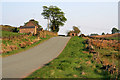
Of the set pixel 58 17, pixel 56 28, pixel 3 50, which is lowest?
pixel 3 50

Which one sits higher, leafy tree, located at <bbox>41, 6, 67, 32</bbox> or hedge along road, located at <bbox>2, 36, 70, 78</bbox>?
leafy tree, located at <bbox>41, 6, 67, 32</bbox>

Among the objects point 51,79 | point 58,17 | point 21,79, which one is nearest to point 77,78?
point 51,79

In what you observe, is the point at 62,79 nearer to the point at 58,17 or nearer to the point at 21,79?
the point at 21,79

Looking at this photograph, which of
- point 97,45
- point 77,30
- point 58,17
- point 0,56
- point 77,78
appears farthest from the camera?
point 77,30

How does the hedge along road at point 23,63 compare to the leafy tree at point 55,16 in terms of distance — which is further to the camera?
the leafy tree at point 55,16

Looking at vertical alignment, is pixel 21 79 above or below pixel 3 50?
below

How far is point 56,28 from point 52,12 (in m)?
8.71

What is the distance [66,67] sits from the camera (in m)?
11.2

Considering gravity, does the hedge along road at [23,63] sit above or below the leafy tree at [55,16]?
below

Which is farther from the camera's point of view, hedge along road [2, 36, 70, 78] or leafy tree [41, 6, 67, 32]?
leafy tree [41, 6, 67, 32]

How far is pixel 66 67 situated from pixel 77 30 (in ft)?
300

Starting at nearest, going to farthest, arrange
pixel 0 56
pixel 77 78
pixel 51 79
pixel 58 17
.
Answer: pixel 51 79
pixel 77 78
pixel 0 56
pixel 58 17

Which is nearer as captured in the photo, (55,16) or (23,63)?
(23,63)

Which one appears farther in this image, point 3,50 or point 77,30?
point 77,30
